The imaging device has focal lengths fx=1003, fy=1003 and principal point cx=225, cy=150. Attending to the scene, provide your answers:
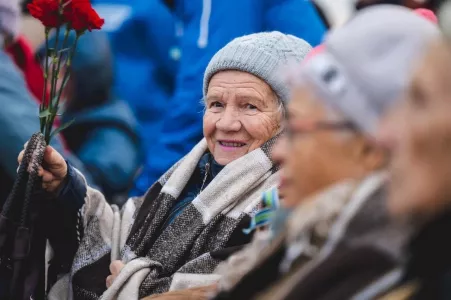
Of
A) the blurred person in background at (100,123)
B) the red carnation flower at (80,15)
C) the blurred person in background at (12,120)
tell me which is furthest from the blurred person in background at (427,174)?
the blurred person in background at (100,123)

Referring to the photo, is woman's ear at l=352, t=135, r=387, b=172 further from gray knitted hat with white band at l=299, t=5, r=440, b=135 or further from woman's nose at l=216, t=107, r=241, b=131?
woman's nose at l=216, t=107, r=241, b=131

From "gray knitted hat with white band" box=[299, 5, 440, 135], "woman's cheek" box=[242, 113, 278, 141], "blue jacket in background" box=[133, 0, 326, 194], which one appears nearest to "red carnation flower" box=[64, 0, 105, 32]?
"woman's cheek" box=[242, 113, 278, 141]

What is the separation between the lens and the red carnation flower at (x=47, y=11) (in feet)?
12.0

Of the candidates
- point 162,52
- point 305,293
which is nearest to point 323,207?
point 305,293

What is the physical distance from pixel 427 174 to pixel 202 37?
3255 mm

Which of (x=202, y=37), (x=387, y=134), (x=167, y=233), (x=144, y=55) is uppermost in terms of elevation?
(x=144, y=55)

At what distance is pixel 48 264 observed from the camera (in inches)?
161

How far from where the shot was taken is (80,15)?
3699 mm

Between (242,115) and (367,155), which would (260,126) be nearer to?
(242,115)

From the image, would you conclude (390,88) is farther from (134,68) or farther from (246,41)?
(134,68)

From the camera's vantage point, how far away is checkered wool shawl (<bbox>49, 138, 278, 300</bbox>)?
362 cm

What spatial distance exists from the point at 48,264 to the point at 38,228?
203mm

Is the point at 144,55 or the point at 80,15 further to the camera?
the point at 144,55

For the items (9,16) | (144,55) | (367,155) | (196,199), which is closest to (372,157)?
(367,155)
